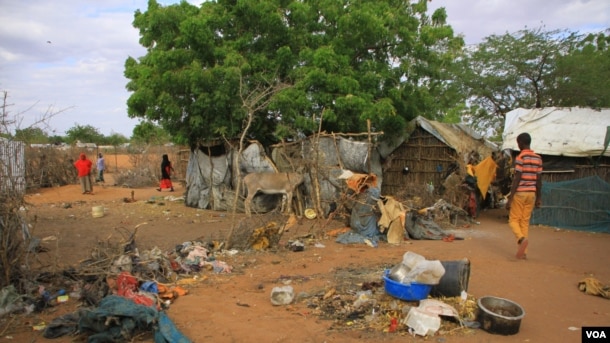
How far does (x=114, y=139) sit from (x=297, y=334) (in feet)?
155

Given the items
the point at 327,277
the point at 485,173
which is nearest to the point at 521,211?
the point at 327,277

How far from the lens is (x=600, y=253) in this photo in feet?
25.2

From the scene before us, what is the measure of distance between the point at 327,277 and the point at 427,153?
324 inches

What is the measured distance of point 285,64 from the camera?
1195 centimetres

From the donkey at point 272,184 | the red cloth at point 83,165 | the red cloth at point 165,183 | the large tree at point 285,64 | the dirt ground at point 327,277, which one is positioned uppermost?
the large tree at point 285,64

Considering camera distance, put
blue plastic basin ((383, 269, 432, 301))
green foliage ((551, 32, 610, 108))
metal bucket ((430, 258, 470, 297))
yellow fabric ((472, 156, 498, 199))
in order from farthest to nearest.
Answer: green foliage ((551, 32, 610, 108)) → yellow fabric ((472, 156, 498, 199)) → metal bucket ((430, 258, 470, 297)) → blue plastic basin ((383, 269, 432, 301))

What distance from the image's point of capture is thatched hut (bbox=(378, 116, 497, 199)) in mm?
12938

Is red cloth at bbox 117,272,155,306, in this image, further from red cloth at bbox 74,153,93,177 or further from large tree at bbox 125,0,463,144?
red cloth at bbox 74,153,93,177

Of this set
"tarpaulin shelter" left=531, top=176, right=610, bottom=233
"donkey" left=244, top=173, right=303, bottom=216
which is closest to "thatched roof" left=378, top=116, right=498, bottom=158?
"tarpaulin shelter" left=531, top=176, right=610, bottom=233

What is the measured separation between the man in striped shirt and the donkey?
5.92 meters

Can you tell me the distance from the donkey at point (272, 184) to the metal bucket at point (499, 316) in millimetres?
7286

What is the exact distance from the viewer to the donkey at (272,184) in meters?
11.8

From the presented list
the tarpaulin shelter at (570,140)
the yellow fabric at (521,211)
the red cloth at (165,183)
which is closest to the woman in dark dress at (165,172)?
the red cloth at (165,183)

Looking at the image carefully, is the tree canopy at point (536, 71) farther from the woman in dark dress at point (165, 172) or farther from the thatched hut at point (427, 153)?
the woman in dark dress at point (165, 172)
